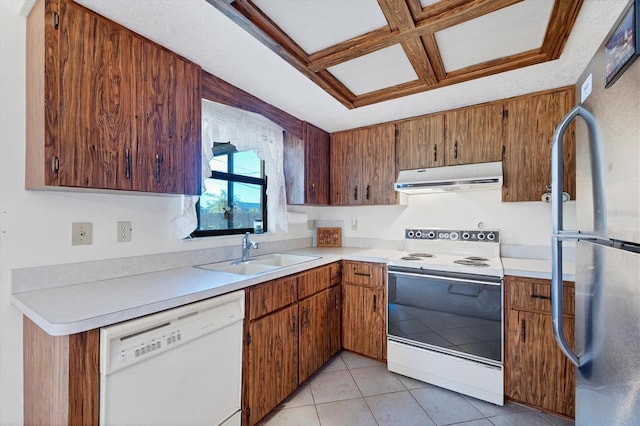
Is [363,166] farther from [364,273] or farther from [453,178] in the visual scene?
[364,273]

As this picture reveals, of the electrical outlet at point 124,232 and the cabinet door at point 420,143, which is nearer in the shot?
the electrical outlet at point 124,232

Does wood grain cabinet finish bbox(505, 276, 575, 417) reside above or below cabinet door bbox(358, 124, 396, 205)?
below

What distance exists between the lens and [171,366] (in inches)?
46.8

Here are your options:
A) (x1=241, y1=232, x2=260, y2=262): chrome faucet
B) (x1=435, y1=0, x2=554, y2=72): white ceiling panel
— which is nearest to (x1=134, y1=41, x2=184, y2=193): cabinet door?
(x1=241, y1=232, x2=260, y2=262): chrome faucet

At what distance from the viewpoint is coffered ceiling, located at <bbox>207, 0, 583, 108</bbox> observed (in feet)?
4.02

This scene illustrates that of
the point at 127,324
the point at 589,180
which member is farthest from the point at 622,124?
the point at 127,324

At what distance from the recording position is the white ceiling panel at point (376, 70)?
5.31ft

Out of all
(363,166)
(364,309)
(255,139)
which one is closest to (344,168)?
(363,166)

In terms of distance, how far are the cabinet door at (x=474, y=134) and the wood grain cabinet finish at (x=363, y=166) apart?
528 millimetres

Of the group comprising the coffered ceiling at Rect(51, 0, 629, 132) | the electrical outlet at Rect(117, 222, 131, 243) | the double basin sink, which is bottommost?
the double basin sink

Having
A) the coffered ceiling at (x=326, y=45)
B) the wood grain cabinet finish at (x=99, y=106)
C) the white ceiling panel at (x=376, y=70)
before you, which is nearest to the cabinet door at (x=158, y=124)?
the wood grain cabinet finish at (x=99, y=106)

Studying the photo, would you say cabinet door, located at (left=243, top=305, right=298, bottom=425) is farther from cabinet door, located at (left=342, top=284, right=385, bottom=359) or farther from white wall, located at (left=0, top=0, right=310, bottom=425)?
white wall, located at (left=0, top=0, right=310, bottom=425)

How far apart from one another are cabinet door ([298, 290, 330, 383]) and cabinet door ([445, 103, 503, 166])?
1.66 metres

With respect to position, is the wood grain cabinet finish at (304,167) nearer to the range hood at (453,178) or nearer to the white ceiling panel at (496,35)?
the range hood at (453,178)
